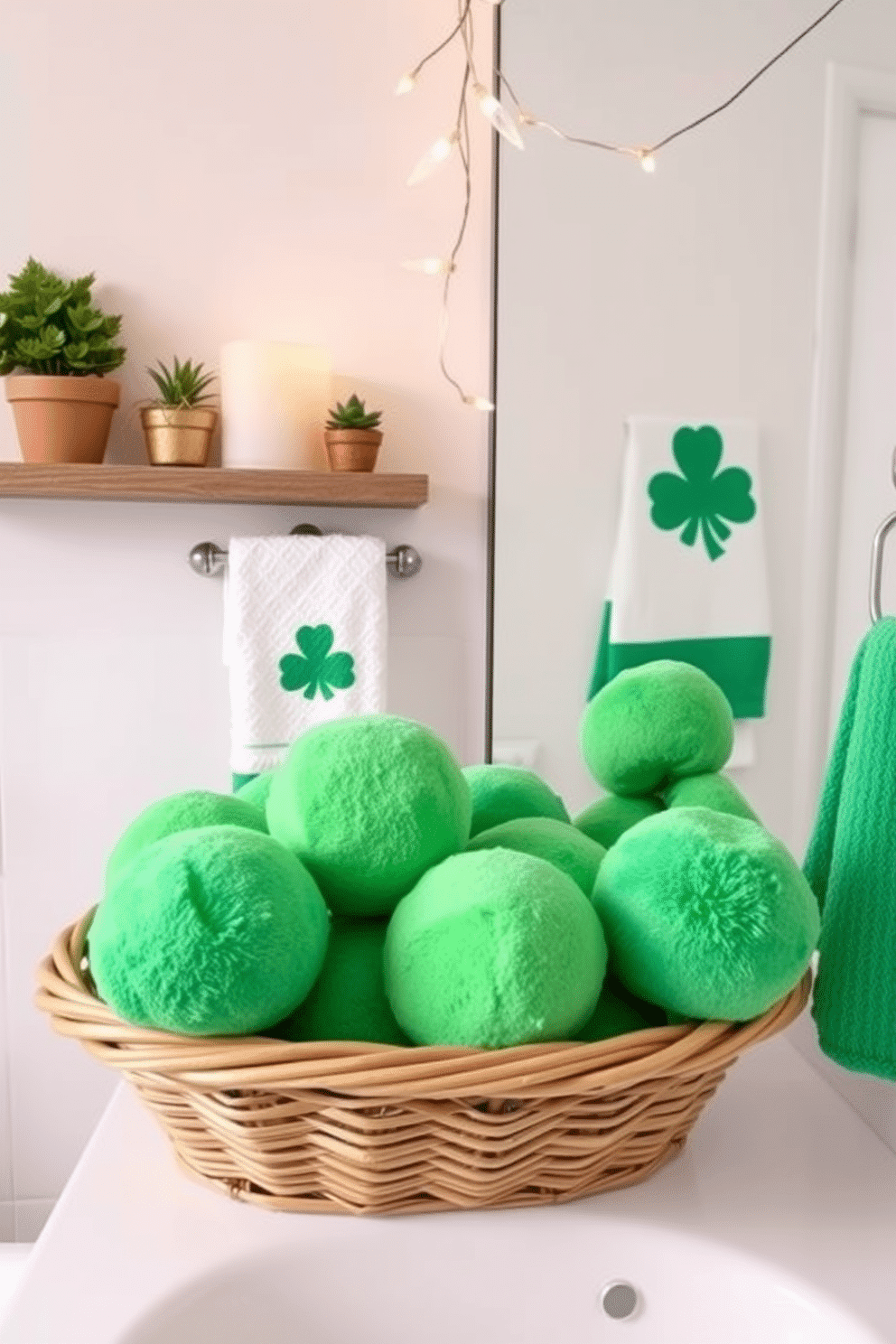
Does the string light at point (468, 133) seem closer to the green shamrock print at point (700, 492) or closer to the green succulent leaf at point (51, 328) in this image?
the green shamrock print at point (700, 492)

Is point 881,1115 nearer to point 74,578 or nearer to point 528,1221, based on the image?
point 528,1221

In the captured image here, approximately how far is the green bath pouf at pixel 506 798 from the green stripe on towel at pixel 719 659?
0.29 metres

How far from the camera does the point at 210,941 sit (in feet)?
1.43

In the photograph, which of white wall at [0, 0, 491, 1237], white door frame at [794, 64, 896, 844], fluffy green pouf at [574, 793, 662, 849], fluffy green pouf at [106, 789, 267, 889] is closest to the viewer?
fluffy green pouf at [106, 789, 267, 889]

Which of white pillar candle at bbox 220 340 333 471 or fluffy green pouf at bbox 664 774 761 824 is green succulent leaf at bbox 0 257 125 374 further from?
fluffy green pouf at bbox 664 774 761 824

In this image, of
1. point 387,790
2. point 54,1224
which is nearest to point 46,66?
point 387,790

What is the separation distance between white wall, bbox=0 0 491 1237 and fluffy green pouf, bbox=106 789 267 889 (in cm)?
54

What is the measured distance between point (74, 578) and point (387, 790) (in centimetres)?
68

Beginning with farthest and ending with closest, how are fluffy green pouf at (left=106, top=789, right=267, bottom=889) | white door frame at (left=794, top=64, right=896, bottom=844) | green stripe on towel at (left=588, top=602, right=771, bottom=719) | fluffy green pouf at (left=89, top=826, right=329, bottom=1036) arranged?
green stripe on towel at (left=588, top=602, right=771, bottom=719)
white door frame at (left=794, top=64, right=896, bottom=844)
fluffy green pouf at (left=106, top=789, right=267, bottom=889)
fluffy green pouf at (left=89, top=826, right=329, bottom=1036)

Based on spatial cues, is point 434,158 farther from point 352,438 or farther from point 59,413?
point 59,413

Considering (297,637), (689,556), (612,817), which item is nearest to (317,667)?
(297,637)

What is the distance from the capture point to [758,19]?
0.94 m

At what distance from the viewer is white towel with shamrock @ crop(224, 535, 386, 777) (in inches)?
40.8

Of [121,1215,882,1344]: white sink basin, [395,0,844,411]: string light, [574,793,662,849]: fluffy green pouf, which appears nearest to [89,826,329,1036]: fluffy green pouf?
[121,1215,882,1344]: white sink basin
